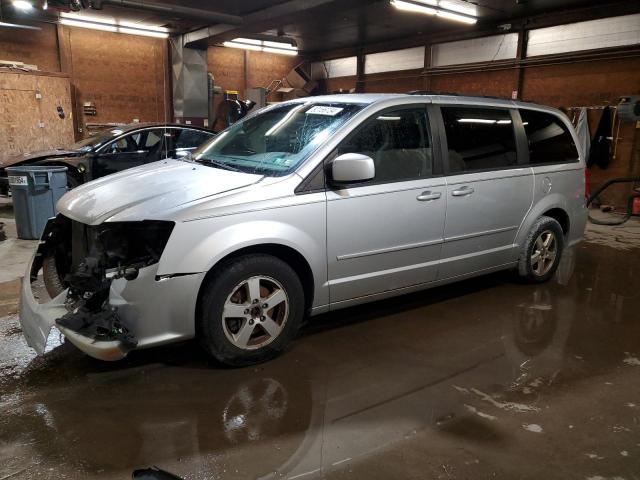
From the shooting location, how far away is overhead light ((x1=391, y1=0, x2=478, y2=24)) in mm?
9516

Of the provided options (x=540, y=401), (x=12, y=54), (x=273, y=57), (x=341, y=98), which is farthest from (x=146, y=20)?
(x=540, y=401)

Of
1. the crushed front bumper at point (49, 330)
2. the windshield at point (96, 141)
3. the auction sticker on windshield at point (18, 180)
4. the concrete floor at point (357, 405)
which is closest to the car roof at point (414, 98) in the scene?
the concrete floor at point (357, 405)

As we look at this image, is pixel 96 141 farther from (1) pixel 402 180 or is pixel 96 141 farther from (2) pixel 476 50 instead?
(2) pixel 476 50

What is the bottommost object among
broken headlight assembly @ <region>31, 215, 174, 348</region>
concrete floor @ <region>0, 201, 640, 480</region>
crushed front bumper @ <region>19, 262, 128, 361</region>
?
concrete floor @ <region>0, 201, 640, 480</region>

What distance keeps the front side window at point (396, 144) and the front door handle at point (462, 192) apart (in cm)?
27

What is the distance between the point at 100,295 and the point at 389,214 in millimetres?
1903

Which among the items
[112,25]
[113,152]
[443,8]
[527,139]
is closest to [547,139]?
[527,139]

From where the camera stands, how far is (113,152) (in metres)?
8.59

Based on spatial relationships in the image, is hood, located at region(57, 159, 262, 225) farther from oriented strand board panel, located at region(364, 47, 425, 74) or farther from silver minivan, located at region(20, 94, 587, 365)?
oriented strand board panel, located at region(364, 47, 425, 74)

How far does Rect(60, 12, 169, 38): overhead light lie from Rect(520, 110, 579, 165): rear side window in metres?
10.8

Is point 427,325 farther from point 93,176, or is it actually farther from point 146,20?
point 146,20

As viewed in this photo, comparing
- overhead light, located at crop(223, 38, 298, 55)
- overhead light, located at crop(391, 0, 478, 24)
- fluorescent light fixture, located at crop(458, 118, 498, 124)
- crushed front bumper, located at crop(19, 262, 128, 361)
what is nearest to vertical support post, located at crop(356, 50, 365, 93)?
overhead light, located at crop(223, 38, 298, 55)

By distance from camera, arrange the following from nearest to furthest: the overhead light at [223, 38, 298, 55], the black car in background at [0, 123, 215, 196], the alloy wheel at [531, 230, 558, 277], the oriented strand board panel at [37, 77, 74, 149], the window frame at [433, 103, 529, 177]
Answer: the window frame at [433, 103, 529, 177]
the alloy wheel at [531, 230, 558, 277]
the black car in background at [0, 123, 215, 196]
the oriented strand board panel at [37, 77, 74, 149]
the overhead light at [223, 38, 298, 55]

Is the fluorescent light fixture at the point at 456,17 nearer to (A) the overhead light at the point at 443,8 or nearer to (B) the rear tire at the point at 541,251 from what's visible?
(A) the overhead light at the point at 443,8
